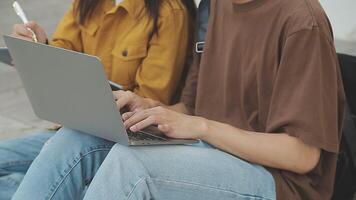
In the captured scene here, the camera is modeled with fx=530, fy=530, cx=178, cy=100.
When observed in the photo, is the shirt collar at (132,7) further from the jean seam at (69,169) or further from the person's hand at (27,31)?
the jean seam at (69,169)

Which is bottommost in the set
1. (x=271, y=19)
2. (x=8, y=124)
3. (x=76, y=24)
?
(x=8, y=124)

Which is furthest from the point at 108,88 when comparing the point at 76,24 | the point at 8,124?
the point at 8,124

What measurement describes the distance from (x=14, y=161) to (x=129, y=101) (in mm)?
350

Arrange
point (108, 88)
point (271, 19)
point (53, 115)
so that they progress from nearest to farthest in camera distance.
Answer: point (108, 88) < point (271, 19) < point (53, 115)

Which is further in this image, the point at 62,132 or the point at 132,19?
the point at 132,19

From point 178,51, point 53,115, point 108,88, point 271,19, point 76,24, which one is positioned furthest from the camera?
point 76,24

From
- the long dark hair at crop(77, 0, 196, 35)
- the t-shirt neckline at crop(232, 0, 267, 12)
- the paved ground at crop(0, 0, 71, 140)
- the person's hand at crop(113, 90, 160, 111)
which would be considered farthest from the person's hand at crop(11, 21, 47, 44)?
the paved ground at crop(0, 0, 71, 140)

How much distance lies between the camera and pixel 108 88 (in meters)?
1.01

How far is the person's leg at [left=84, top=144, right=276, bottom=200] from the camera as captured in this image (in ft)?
3.36

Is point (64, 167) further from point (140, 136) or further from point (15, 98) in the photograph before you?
point (15, 98)

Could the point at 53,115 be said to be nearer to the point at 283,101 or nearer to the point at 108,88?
the point at 108,88

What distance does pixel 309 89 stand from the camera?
103 cm

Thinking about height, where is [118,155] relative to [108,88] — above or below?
below

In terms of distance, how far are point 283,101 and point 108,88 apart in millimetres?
352
